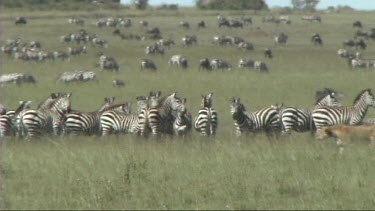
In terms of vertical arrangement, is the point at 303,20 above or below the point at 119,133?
above

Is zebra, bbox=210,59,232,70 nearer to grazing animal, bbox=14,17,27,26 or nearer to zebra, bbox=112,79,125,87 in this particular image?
zebra, bbox=112,79,125,87

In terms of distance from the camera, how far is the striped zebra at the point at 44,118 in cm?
1736

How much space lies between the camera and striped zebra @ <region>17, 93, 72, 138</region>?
683 inches

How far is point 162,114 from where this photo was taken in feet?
59.3

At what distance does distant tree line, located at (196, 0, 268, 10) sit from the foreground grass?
261ft

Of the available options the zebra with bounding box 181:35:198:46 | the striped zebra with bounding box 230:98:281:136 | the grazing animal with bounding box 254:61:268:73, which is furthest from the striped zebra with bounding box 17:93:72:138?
the zebra with bounding box 181:35:198:46

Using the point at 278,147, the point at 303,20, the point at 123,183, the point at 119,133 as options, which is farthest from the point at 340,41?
the point at 123,183

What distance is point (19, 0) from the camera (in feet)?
273

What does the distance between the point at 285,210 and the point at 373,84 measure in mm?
24029

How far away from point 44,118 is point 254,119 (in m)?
4.35

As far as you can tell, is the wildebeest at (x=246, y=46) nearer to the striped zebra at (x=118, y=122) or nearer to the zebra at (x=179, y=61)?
the zebra at (x=179, y=61)

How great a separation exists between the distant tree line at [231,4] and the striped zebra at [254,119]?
7205 centimetres

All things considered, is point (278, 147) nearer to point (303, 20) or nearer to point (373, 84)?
point (373, 84)

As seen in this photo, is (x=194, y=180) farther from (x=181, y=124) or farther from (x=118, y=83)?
(x=118, y=83)
